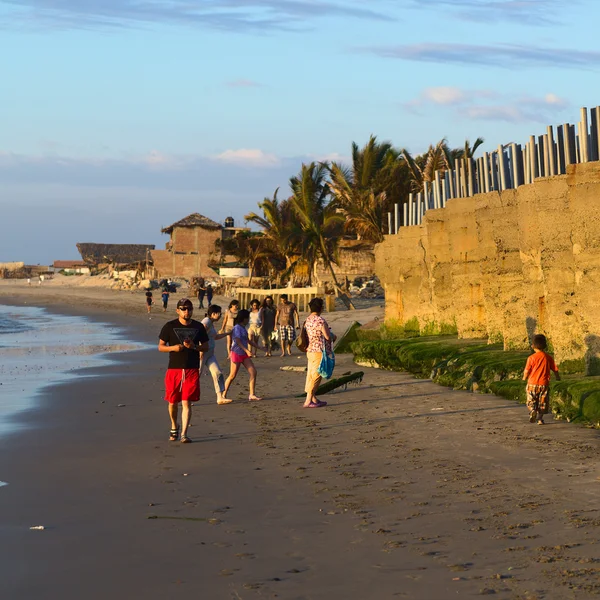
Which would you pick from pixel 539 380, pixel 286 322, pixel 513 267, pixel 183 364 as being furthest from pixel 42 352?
pixel 539 380

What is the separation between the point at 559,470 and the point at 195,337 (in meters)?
4.34

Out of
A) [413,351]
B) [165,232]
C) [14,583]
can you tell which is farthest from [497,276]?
[165,232]

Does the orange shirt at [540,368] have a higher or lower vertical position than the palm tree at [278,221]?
lower

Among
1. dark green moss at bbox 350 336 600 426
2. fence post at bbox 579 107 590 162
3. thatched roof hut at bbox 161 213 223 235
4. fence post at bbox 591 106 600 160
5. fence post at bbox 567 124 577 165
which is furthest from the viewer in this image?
thatched roof hut at bbox 161 213 223 235

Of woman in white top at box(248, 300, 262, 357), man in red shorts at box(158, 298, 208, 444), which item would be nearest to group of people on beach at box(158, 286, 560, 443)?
man in red shorts at box(158, 298, 208, 444)

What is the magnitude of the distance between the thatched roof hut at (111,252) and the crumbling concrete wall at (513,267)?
85.0m

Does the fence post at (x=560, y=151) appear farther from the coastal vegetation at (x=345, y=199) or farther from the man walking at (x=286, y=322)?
the coastal vegetation at (x=345, y=199)

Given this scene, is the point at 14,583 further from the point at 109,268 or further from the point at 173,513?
the point at 109,268

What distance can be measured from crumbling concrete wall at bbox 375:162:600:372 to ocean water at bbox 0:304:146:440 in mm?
7225

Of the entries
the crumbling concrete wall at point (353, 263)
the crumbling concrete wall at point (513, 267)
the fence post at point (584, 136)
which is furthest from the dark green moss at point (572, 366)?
the crumbling concrete wall at point (353, 263)

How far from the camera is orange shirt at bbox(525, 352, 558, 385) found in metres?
11.5

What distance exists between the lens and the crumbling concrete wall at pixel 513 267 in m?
12.2

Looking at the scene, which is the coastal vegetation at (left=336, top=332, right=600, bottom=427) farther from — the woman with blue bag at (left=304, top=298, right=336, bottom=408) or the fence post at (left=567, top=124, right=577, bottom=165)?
the fence post at (left=567, top=124, right=577, bottom=165)

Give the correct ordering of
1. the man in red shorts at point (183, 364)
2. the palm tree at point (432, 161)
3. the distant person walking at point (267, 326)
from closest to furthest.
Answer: the man in red shorts at point (183, 364) → the distant person walking at point (267, 326) → the palm tree at point (432, 161)
